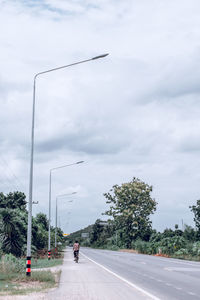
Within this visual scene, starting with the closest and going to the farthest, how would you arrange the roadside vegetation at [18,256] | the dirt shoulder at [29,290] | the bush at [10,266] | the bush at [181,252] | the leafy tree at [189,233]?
the dirt shoulder at [29,290], the roadside vegetation at [18,256], the bush at [10,266], the bush at [181,252], the leafy tree at [189,233]

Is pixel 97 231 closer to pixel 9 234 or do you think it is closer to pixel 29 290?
pixel 9 234

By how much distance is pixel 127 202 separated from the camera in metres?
74.4

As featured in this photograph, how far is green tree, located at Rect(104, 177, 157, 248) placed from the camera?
73312mm

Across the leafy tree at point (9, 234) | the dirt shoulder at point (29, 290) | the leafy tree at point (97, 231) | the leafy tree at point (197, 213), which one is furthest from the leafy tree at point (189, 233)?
the leafy tree at point (97, 231)

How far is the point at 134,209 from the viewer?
7294 centimetres

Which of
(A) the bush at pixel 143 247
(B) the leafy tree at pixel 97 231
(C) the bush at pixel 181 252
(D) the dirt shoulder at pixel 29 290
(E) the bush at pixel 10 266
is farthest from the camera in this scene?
(B) the leafy tree at pixel 97 231

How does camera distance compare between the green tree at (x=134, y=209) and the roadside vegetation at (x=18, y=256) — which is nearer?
the roadside vegetation at (x=18, y=256)

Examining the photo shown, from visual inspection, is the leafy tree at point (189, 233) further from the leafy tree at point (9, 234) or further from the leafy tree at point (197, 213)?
the leafy tree at point (9, 234)

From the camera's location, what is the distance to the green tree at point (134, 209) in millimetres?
73312

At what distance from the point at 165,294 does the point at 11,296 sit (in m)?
4.62

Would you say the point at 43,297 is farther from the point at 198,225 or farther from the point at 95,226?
the point at 95,226

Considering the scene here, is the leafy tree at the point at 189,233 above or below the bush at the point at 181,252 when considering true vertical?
above

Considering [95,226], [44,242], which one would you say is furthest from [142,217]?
[95,226]

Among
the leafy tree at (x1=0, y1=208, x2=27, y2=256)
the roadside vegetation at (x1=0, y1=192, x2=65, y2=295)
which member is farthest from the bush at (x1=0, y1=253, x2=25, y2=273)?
the leafy tree at (x1=0, y1=208, x2=27, y2=256)
